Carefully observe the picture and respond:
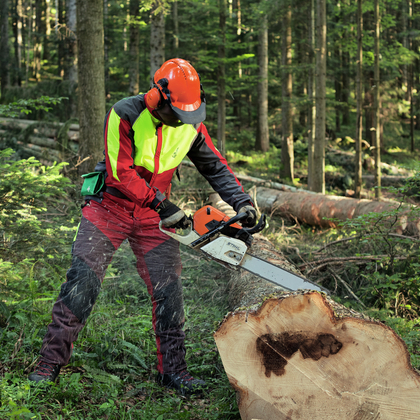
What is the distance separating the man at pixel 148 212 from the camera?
2.49m

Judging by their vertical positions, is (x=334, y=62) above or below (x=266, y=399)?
above

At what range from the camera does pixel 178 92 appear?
260 centimetres

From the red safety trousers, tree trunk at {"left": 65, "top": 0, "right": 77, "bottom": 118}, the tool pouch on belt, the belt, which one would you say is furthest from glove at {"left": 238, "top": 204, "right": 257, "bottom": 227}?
tree trunk at {"left": 65, "top": 0, "right": 77, "bottom": 118}

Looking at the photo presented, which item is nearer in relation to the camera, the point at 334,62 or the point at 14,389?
the point at 14,389

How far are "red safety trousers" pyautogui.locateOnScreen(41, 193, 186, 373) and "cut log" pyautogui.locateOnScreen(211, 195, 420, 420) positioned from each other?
74cm

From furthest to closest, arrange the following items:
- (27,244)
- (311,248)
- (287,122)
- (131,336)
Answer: (287,122) → (311,248) → (27,244) → (131,336)

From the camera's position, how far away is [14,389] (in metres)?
2.16

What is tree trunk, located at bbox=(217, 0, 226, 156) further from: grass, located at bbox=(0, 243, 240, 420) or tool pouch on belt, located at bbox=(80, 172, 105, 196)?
tool pouch on belt, located at bbox=(80, 172, 105, 196)

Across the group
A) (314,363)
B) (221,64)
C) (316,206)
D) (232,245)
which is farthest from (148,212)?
(221,64)

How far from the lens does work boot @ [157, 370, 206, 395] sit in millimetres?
2686

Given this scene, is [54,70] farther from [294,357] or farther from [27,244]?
[294,357]

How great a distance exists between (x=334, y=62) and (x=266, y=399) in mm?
19914

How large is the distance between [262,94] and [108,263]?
14326 mm

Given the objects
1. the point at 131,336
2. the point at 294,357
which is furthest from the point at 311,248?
the point at 294,357
